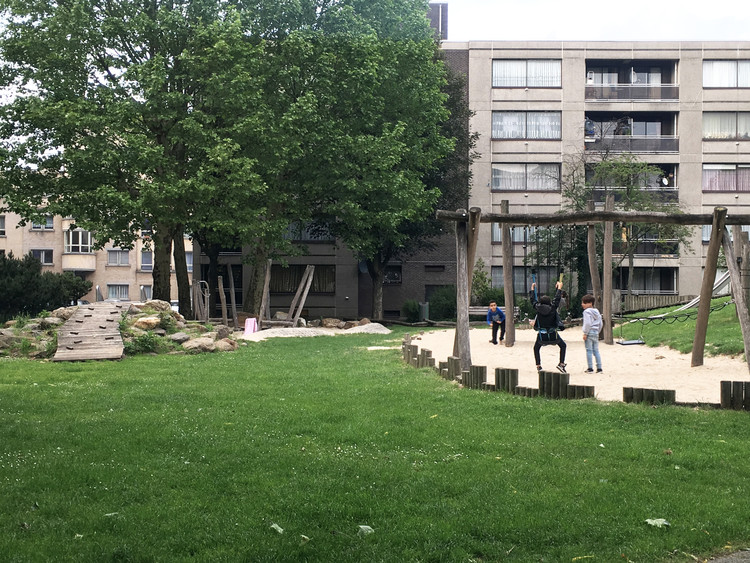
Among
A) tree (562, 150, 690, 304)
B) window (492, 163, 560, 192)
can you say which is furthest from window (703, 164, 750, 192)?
window (492, 163, 560, 192)

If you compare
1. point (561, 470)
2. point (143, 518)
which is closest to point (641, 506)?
point (561, 470)

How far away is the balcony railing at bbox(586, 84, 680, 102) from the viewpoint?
54.3 meters

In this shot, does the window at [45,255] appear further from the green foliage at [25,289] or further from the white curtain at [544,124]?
the white curtain at [544,124]

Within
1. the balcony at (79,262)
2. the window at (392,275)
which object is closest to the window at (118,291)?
the balcony at (79,262)

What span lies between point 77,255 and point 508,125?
4249 cm

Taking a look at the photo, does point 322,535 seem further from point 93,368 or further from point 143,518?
point 93,368

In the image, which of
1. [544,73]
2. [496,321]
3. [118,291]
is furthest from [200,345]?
[118,291]

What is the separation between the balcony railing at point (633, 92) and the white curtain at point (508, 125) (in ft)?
14.2

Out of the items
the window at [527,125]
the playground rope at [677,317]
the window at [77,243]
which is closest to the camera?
the playground rope at [677,317]

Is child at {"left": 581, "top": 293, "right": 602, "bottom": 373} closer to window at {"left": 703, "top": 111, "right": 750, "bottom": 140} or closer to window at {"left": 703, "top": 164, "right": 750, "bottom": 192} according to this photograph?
window at {"left": 703, "top": 164, "right": 750, "bottom": 192}

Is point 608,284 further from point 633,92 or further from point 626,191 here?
point 633,92

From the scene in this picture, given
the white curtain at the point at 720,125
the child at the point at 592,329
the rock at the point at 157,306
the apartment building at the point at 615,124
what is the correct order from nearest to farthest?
the child at the point at 592,329 < the rock at the point at 157,306 < the apartment building at the point at 615,124 < the white curtain at the point at 720,125

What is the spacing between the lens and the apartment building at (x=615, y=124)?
5400 cm

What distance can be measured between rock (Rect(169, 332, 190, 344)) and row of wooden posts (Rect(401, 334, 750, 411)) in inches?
423
